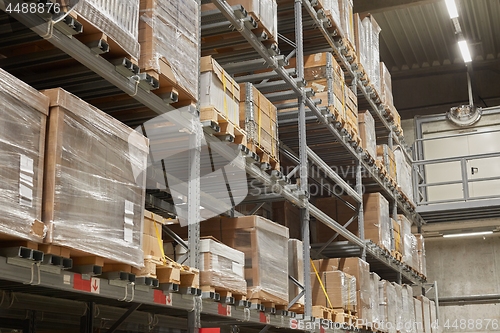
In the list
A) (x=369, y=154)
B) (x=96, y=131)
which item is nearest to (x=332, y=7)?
(x=369, y=154)

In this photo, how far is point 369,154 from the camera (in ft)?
36.1

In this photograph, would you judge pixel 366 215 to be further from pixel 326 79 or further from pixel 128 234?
pixel 128 234

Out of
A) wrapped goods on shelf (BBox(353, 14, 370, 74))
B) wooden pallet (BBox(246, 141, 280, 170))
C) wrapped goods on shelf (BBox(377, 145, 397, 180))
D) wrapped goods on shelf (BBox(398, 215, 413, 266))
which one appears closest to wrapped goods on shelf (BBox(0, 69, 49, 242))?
wooden pallet (BBox(246, 141, 280, 170))

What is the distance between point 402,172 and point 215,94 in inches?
339

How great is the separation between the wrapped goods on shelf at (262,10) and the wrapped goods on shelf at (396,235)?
5.87m

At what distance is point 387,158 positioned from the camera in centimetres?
1256

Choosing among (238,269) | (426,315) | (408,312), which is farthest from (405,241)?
(238,269)

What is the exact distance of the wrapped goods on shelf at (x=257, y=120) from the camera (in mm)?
6707

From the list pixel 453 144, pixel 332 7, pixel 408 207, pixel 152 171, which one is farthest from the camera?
pixel 453 144

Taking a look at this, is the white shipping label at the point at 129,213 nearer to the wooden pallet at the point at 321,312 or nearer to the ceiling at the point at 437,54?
the wooden pallet at the point at 321,312

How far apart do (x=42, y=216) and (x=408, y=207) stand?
11.8 metres

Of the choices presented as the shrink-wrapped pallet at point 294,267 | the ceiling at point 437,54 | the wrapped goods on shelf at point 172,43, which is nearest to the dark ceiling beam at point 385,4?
the ceiling at point 437,54

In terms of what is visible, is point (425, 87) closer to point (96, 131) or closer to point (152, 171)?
point (152, 171)

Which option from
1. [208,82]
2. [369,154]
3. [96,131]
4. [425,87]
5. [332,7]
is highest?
[425,87]
